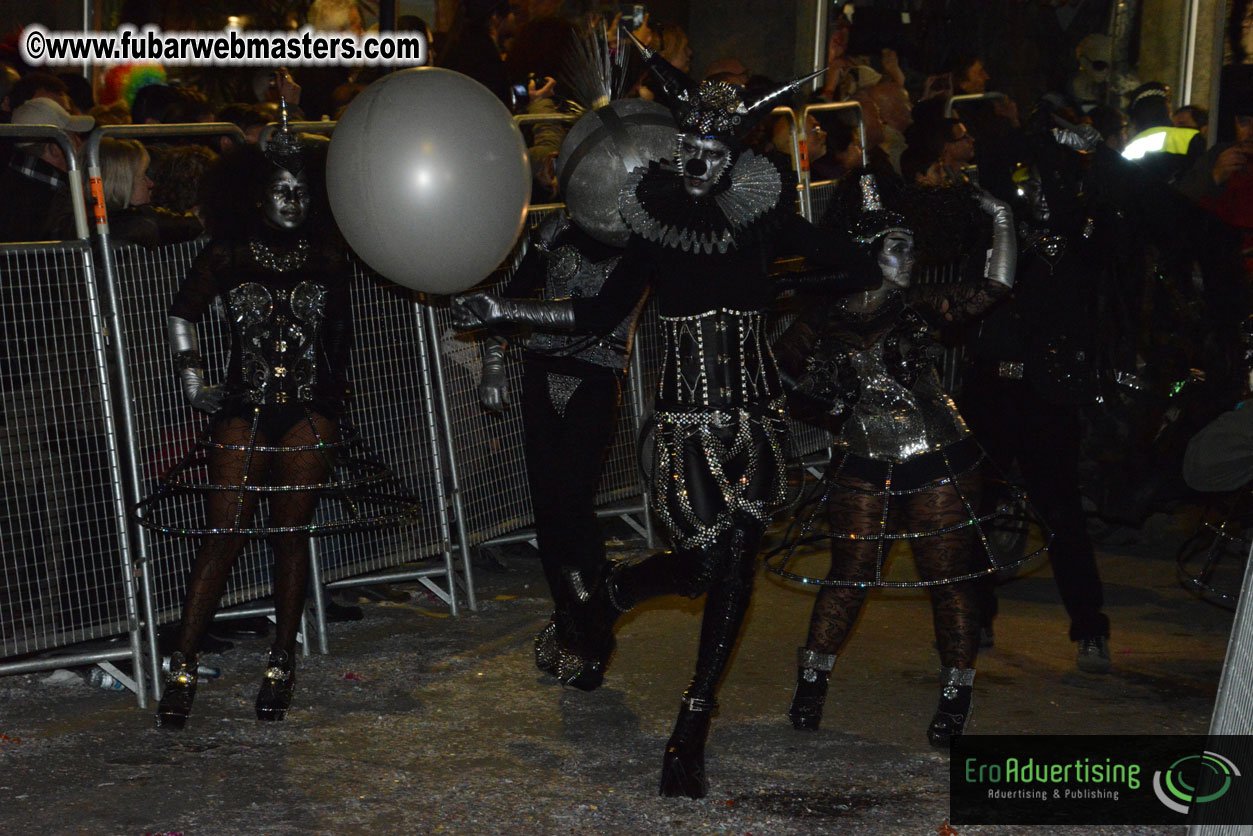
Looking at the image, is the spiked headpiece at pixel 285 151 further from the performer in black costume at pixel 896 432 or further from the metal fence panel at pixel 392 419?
the performer in black costume at pixel 896 432

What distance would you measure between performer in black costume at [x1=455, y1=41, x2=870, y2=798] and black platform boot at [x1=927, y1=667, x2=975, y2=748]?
0.89 metres

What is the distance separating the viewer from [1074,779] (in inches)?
191

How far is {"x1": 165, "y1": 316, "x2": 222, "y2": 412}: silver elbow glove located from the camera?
209 inches

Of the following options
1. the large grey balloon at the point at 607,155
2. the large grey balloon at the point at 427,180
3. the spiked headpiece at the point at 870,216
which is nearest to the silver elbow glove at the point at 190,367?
the large grey balloon at the point at 427,180

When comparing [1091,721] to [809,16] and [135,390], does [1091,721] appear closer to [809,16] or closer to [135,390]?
[135,390]

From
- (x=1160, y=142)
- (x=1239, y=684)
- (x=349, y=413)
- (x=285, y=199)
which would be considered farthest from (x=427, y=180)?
(x=1160, y=142)

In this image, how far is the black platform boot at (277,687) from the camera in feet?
17.9

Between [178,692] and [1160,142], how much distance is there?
9.03m

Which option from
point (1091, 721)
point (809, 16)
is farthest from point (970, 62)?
point (1091, 721)

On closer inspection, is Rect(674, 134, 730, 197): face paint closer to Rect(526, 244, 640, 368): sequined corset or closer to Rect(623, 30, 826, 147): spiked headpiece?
Rect(623, 30, 826, 147): spiked headpiece

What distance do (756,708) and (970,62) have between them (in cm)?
742

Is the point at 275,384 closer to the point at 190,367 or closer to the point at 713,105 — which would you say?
the point at 190,367

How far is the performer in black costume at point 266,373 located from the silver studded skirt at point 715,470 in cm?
127

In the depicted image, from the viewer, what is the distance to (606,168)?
507 centimetres
